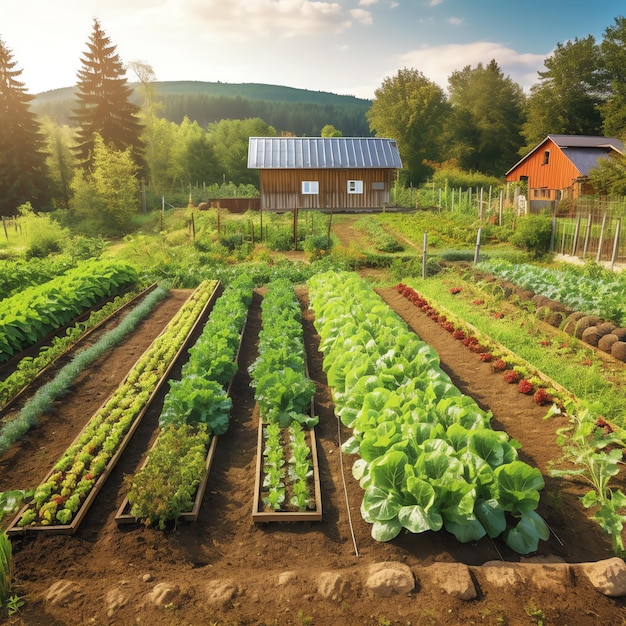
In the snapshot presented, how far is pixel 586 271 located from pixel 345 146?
19.7 metres

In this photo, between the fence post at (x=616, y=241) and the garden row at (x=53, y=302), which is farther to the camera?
the fence post at (x=616, y=241)

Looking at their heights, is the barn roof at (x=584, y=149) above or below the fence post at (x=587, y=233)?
above

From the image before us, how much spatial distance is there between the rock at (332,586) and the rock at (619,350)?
6.13m

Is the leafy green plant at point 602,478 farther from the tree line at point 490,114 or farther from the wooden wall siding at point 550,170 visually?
the tree line at point 490,114

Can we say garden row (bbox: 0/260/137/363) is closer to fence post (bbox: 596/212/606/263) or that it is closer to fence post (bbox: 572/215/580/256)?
fence post (bbox: 596/212/606/263)

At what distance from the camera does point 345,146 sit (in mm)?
29750


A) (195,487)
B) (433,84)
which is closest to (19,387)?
(195,487)

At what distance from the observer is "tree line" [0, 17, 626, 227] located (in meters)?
29.3

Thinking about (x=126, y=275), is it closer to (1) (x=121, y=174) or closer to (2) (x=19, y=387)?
(2) (x=19, y=387)

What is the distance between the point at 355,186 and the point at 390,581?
1080 inches

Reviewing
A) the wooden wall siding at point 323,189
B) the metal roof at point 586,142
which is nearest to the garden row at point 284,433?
the wooden wall siding at point 323,189

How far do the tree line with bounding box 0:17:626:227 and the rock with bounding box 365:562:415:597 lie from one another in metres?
18.6

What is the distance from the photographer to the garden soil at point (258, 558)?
3.26m

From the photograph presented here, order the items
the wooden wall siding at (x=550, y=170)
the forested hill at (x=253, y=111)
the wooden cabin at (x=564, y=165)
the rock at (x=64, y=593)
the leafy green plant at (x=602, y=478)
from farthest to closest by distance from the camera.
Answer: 1. the forested hill at (x=253, y=111)
2. the wooden wall siding at (x=550, y=170)
3. the wooden cabin at (x=564, y=165)
4. the leafy green plant at (x=602, y=478)
5. the rock at (x=64, y=593)
